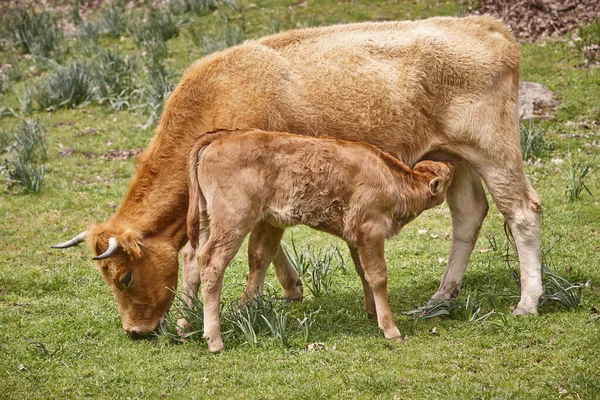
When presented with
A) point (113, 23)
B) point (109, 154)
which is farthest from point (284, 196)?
point (113, 23)

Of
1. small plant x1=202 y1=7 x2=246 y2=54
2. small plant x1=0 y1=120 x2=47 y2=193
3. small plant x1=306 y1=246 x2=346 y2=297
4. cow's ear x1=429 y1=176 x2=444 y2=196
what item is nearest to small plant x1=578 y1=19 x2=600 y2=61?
small plant x1=202 y1=7 x2=246 y2=54

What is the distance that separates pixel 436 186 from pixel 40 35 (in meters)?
11.6

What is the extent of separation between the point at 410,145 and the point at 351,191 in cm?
97

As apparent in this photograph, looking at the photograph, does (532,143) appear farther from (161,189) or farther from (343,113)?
(161,189)

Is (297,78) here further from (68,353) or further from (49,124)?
(49,124)

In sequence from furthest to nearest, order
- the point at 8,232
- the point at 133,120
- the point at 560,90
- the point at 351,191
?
the point at 133,120 → the point at 560,90 → the point at 8,232 → the point at 351,191

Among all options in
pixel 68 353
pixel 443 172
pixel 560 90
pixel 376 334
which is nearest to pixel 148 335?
pixel 68 353

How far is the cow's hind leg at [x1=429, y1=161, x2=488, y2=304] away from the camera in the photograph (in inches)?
307

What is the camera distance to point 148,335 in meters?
7.12

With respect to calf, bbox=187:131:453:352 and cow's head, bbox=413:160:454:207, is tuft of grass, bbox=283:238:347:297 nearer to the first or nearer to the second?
calf, bbox=187:131:453:352

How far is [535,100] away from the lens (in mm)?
12430

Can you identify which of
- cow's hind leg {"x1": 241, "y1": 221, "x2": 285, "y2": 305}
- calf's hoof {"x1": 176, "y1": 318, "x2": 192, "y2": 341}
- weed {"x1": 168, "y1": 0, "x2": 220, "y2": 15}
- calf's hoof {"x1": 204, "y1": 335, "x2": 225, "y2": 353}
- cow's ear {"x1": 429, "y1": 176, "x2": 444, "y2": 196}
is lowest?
weed {"x1": 168, "y1": 0, "x2": 220, "y2": 15}

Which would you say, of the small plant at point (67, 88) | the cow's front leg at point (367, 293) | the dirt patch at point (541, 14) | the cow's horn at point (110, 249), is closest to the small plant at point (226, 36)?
the small plant at point (67, 88)

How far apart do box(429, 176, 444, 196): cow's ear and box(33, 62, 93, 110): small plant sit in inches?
348
